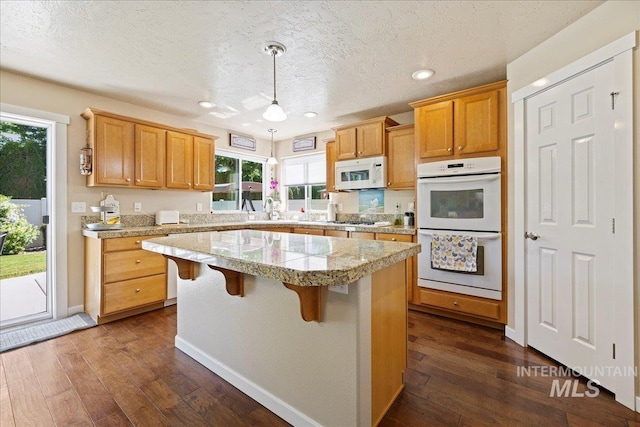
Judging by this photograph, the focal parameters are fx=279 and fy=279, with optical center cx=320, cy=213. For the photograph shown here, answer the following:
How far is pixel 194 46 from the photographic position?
2.21 metres

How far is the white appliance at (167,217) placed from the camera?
358 cm

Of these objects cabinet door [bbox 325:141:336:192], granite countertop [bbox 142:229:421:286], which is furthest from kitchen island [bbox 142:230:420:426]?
cabinet door [bbox 325:141:336:192]

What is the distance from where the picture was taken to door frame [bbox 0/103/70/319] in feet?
9.50

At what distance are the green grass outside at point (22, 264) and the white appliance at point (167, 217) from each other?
3.63 feet

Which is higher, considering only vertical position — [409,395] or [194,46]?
[194,46]

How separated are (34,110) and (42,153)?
0.43m

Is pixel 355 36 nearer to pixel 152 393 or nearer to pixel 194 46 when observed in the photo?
pixel 194 46

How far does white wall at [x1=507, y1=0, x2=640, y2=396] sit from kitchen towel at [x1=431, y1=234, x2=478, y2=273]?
0.31 metres

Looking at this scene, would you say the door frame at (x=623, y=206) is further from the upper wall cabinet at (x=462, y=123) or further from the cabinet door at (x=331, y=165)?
the cabinet door at (x=331, y=165)

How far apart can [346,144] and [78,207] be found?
129 inches

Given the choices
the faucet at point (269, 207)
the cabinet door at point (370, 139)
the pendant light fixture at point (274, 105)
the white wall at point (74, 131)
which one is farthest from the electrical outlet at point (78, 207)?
the cabinet door at point (370, 139)

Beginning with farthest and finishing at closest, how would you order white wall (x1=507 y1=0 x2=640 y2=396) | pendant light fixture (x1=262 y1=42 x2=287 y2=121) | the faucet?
1. the faucet
2. pendant light fixture (x1=262 y1=42 x2=287 y2=121)
3. white wall (x1=507 y1=0 x2=640 y2=396)

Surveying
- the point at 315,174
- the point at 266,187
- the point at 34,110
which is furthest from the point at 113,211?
the point at 315,174
